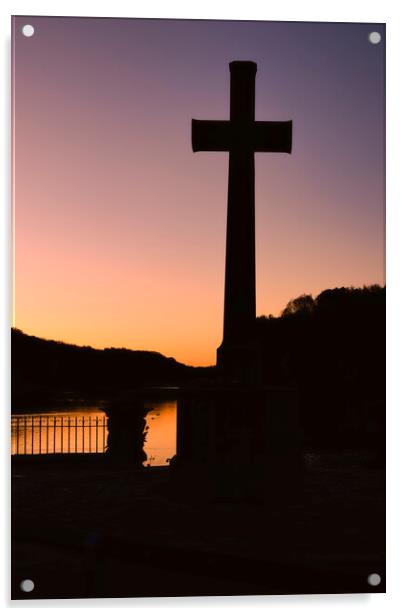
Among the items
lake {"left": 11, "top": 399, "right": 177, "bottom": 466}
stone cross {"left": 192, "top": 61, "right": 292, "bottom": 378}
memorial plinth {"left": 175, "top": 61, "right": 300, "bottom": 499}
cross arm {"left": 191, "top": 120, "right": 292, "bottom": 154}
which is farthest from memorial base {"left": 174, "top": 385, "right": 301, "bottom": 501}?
cross arm {"left": 191, "top": 120, "right": 292, "bottom": 154}

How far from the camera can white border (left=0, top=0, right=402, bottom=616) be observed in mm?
5973

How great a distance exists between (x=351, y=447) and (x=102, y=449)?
90.9 inches

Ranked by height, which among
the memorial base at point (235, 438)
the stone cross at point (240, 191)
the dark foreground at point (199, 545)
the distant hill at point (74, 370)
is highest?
the stone cross at point (240, 191)

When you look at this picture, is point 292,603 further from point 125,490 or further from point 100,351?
point 100,351

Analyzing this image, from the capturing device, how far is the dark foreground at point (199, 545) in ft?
19.6

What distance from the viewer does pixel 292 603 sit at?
602 centimetres

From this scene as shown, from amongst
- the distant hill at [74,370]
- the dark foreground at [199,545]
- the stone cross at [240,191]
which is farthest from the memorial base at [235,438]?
the distant hill at [74,370]

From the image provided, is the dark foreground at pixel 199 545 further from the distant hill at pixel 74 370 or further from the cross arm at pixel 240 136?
the cross arm at pixel 240 136
